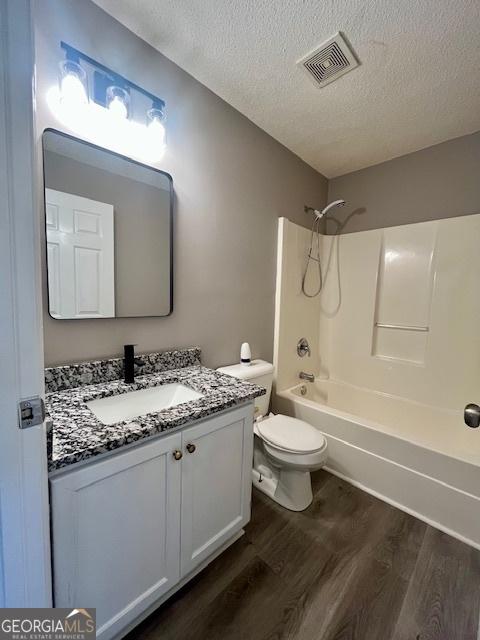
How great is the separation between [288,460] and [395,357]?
1.43 m

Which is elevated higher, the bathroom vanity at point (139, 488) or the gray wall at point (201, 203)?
the gray wall at point (201, 203)

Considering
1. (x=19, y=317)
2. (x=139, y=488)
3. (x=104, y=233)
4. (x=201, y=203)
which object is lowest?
(x=139, y=488)

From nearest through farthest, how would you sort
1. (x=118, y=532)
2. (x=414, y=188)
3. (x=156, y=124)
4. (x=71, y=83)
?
(x=118, y=532), (x=71, y=83), (x=156, y=124), (x=414, y=188)

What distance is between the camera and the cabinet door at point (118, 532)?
0.73 m

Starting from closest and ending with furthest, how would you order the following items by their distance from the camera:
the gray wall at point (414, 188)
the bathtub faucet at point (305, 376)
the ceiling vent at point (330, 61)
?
the ceiling vent at point (330, 61) < the gray wall at point (414, 188) < the bathtub faucet at point (305, 376)

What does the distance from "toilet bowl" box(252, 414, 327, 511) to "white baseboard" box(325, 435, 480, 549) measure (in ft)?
1.19

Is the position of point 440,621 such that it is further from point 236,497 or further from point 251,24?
point 251,24

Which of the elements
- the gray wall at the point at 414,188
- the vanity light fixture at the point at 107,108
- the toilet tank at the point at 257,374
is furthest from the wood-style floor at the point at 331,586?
the gray wall at the point at 414,188

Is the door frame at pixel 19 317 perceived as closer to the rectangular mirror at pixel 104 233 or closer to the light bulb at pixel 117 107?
the rectangular mirror at pixel 104 233

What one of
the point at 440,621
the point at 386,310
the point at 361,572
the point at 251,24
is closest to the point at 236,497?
the point at 361,572

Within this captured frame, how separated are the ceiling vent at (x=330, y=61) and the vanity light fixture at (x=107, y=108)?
0.79 m

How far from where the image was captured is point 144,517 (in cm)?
88

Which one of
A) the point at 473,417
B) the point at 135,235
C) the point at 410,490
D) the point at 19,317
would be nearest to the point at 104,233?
the point at 135,235

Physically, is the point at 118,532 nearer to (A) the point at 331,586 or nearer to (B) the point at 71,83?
(A) the point at 331,586
